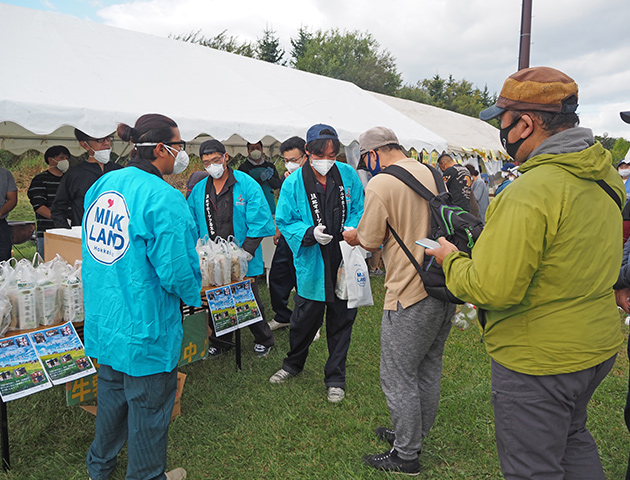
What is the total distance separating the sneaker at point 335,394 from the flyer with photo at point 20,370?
6.56 feet

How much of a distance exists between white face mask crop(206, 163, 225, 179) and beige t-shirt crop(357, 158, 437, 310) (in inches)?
83.3

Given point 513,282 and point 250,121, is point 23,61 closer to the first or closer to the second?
point 250,121

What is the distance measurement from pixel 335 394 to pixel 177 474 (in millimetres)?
1354

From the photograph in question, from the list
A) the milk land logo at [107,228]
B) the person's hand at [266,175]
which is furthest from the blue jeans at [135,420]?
the person's hand at [266,175]

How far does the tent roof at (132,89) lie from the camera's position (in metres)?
4.19

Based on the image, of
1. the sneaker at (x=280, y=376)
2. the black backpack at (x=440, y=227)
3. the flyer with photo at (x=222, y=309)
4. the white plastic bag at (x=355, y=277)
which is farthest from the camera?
the sneaker at (x=280, y=376)

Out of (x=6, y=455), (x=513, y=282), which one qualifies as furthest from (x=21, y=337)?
(x=513, y=282)

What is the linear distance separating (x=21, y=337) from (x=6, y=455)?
31.2 inches

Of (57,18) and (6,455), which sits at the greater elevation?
(57,18)

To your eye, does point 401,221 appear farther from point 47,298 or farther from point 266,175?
point 266,175

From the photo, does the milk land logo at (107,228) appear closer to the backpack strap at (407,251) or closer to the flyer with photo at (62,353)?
the flyer with photo at (62,353)

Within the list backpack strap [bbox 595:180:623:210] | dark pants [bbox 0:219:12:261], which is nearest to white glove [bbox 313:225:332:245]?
backpack strap [bbox 595:180:623:210]

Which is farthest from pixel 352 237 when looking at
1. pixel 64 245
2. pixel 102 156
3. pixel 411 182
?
pixel 102 156

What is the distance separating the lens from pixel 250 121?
18.5 feet
